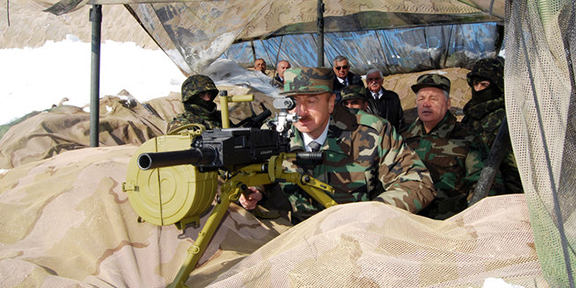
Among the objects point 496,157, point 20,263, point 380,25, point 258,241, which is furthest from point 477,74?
point 380,25

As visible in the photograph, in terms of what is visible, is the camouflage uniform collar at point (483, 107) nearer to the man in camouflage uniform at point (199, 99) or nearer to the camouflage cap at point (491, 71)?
the camouflage cap at point (491, 71)

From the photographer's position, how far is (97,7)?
441 centimetres

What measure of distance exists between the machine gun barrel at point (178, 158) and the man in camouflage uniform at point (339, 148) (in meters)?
0.62

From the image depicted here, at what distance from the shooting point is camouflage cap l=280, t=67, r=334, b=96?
2.85m

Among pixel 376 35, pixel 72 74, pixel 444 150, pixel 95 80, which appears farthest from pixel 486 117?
pixel 72 74

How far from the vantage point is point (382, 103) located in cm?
645

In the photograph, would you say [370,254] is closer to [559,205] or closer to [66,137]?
[559,205]

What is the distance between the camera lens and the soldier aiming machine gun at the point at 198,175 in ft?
7.12

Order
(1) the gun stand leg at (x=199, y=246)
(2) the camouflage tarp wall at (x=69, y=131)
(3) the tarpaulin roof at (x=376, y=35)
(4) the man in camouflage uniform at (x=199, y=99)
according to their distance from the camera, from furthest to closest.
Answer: (3) the tarpaulin roof at (x=376, y=35), (4) the man in camouflage uniform at (x=199, y=99), (2) the camouflage tarp wall at (x=69, y=131), (1) the gun stand leg at (x=199, y=246)

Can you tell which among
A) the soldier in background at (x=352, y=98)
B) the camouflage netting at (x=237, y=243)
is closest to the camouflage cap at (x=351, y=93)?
the soldier in background at (x=352, y=98)

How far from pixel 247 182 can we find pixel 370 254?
1.12m

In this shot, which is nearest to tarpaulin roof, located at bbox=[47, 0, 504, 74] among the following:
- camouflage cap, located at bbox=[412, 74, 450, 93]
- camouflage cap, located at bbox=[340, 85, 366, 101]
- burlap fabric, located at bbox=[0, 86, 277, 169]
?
camouflage cap, located at bbox=[340, 85, 366, 101]

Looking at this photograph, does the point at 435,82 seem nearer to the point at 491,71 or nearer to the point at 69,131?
the point at 491,71

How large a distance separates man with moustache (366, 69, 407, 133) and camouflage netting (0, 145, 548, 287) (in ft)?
11.8
